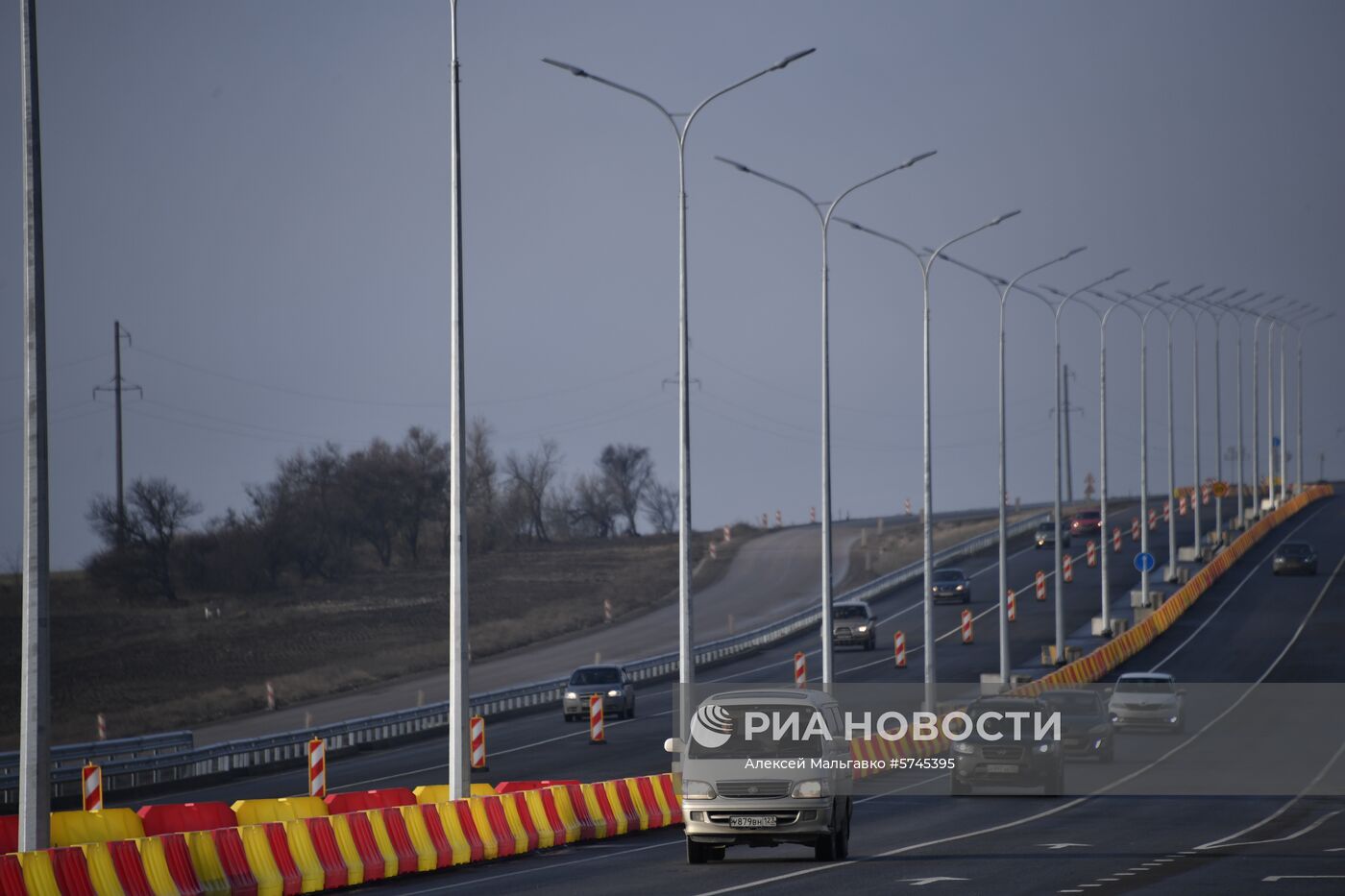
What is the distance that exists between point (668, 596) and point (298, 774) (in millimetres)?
53774

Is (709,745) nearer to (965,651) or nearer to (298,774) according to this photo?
(298,774)

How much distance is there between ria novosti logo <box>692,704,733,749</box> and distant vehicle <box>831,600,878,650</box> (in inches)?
1814

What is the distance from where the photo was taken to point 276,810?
22.9 metres

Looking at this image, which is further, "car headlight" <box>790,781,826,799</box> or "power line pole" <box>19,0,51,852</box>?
"car headlight" <box>790,781,826,799</box>

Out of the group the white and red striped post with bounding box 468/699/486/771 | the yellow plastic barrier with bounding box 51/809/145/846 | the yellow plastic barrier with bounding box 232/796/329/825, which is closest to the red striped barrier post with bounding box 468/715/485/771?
the white and red striped post with bounding box 468/699/486/771

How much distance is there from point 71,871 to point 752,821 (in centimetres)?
762

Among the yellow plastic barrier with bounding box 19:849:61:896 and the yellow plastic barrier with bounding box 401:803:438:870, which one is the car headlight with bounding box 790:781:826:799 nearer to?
the yellow plastic barrier with bounding box 401:803:438:870

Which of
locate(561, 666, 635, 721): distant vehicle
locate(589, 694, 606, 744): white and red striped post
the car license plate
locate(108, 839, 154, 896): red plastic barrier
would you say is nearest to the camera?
locate(108, 839, 154, 896): red plastic barrier

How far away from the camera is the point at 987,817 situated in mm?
29859

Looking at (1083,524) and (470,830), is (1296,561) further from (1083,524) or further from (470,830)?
(470,830)

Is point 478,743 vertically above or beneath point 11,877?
beneath

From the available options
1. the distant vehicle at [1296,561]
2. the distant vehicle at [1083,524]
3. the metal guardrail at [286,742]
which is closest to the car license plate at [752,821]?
the metal guardrail at [286,742]

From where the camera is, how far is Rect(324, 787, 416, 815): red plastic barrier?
24109mm

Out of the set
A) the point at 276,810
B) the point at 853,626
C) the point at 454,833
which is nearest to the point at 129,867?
the point at 276,810
